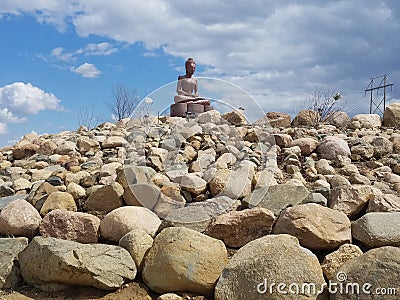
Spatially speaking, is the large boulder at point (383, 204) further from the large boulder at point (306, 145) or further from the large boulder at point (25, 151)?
the large boulder at point (25, 151)

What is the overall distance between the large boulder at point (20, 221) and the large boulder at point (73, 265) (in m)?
0.45

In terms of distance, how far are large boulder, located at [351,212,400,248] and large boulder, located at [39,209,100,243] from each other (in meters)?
1.99

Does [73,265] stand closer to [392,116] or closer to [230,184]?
[230,184]

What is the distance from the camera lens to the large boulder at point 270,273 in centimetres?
259

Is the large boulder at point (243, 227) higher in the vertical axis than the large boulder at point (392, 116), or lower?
lower

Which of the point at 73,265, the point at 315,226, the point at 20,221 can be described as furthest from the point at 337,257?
the point at 20,221

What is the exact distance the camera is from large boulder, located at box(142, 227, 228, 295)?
289 centimetres

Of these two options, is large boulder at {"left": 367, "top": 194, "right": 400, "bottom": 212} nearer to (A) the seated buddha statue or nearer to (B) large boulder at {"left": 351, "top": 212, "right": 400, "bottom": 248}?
(B) large boulder at {"left": 351, "top": 212, "right": 400, "bottom": 248}

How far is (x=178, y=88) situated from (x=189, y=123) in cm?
298

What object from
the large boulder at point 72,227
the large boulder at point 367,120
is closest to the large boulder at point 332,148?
the large boulder at point 367,120

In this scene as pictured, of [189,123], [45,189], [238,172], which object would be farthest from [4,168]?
[238,172]

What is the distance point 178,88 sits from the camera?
30.2ft

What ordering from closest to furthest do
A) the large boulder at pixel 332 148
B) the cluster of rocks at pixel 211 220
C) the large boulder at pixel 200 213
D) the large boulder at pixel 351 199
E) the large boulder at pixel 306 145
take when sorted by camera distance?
the cluster of rocks at pixel 211 220 → the large boulder at pixel 200 213 → the large boulder at pixel 351 199 → the large boulder at pixel 332 148 → the large boulder at pixel 306 145

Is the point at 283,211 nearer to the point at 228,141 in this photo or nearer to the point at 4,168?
the point at 228,141
